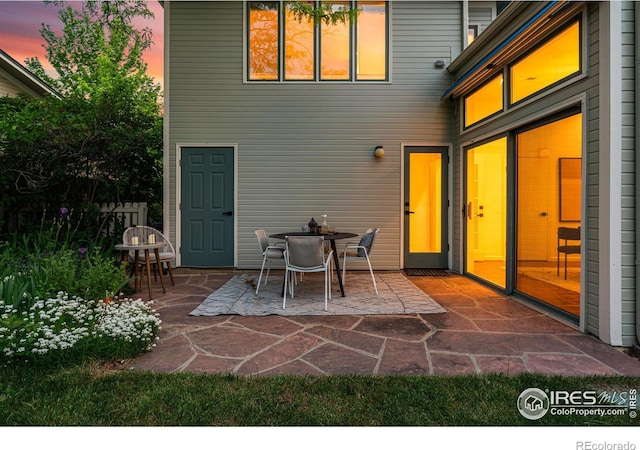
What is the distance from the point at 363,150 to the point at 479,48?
7.58 ft

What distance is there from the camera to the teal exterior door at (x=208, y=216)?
6.34 meters

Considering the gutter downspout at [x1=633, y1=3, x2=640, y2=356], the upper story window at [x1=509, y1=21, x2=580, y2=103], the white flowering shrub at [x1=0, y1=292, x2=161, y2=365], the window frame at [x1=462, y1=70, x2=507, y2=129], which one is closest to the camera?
the white flowering shrub at [x1=0, y1=292, x2=161, y2=365]

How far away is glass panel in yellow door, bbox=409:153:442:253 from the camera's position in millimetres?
6395

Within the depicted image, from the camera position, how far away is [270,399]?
6.54 feet

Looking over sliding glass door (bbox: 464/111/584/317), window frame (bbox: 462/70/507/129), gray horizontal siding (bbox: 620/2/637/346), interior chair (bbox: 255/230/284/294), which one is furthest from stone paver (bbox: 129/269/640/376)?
window frame (bbox: 462/70/507/129)

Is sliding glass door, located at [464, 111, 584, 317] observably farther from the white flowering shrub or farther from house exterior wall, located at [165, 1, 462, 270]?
the white flowering shrub

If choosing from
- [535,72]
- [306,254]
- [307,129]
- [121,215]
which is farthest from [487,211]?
[121,215]

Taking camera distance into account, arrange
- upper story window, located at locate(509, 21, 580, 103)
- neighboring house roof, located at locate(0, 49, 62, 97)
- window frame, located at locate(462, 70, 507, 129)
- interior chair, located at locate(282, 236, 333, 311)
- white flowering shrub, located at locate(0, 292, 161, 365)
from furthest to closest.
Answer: neighboring house roof, located at locate(0, 49, 62, 97) < window frame, located at locate(462, 70, 507, 129) < interior chair, located at locate(282, 236, 333, 311) < upper story window, located at locate(509, 21, 580, 103) < white flowering shrub, located at locate(0, 292, 161, 365)

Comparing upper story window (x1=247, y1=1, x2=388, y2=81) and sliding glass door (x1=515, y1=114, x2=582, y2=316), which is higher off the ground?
upper story window (x1=247, y1=1, x2=388, y2=81)

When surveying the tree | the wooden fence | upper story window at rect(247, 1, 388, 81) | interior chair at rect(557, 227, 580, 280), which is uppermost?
upper story window at rect(247, 1, 388, 81)

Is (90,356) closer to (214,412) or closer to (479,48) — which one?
(214,412)

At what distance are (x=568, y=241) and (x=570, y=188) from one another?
0.54 m

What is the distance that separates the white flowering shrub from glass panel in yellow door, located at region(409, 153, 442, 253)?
4674mm

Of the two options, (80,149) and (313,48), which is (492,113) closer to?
(313,48)
